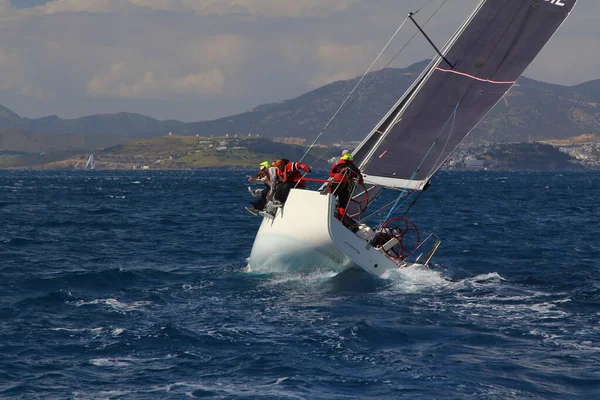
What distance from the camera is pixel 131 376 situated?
36.0ft

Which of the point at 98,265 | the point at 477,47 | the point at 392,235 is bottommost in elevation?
the point at 98,265

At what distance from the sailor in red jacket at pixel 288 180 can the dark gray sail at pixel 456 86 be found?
163cm

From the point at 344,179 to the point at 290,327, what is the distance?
5445mm

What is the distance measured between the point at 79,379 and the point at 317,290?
7.23 metres

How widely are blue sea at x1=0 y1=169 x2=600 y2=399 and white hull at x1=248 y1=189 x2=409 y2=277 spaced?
31 centimetres

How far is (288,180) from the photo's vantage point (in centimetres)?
1980

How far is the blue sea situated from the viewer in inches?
419

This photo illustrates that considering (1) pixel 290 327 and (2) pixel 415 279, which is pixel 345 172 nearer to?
(2) pixel 415 279

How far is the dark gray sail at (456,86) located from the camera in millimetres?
19969

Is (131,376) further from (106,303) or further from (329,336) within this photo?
(106,303)

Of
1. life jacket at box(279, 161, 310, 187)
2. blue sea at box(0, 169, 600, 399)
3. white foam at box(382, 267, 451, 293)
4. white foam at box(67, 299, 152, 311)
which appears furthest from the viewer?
life jacket at box(279, 161, 310, 187)

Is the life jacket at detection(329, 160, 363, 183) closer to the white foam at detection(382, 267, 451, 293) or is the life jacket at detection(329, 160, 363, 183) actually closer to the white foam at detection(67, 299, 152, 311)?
the white foam at detection(382, 267, 451, 293)

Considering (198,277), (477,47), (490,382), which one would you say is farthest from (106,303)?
(477,47)

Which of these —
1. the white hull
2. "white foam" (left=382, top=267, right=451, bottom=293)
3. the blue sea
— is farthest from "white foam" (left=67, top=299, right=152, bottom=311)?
"white foam" (left=382, top=267, right=451, bottom=293)
